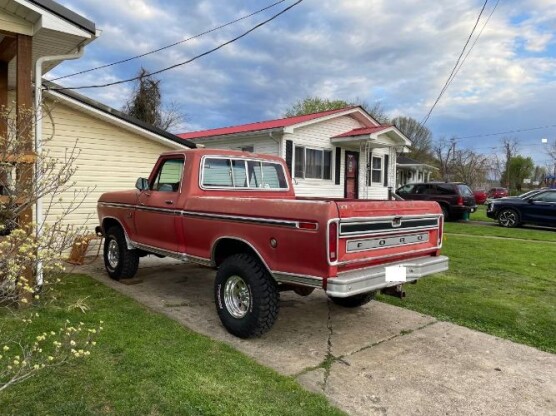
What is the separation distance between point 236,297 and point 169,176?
2199 millimetres

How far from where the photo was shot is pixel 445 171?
49.6 m

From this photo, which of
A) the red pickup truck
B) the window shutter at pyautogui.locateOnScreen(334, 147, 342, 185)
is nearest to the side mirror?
the red pickup truck

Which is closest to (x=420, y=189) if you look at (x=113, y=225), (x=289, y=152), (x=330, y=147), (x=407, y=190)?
(x=407, y=190)

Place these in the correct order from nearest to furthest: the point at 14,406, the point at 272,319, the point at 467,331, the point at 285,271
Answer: the point at 14,406 < the point at 285,271 < the point at 272,319 < the point at 467,331

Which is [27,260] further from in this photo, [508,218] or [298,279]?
[508,218]

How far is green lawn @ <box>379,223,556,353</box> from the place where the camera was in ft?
16.7

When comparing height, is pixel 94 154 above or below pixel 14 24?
below

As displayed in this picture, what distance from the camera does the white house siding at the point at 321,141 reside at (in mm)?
15530

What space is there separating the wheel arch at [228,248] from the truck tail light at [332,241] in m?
0.85

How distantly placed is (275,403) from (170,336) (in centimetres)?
169

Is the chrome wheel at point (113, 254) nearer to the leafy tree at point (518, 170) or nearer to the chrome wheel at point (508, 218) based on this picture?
the chrome wheel at point (508, 218)

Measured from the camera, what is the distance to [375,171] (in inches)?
752

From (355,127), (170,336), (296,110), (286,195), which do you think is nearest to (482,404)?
(170,336)

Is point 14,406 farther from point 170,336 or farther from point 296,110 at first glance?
point 296,110
